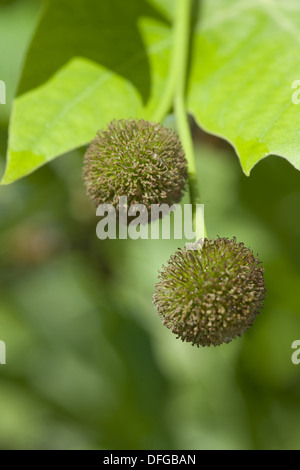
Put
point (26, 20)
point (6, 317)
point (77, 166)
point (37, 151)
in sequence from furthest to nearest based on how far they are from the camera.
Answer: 1. point (6, 317)
2. point (77, 166)
3. point (26, 20)
4. point (37, 151)

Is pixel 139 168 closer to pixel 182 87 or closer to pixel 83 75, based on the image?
pixel 182 87

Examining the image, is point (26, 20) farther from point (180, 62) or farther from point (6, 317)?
point (6, 317)

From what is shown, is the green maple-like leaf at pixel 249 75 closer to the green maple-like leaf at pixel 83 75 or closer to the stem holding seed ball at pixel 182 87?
the stem holding seed ball at pixel 182 87

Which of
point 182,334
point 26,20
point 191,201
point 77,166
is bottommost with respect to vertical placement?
point 182,334

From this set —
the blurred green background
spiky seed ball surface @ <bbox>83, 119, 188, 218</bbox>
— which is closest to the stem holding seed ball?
spiky seed ball surface @ <bbox>83, 119, 188, 218</bbox>

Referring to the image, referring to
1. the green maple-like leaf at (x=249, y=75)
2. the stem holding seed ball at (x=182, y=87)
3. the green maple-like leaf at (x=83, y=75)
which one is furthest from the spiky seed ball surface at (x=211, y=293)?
the green maple-like leaf at (x=83, y=75)

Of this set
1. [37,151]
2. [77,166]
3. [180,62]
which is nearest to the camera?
[37,151]

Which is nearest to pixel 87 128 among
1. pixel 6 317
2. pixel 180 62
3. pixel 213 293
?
pixel 180 62

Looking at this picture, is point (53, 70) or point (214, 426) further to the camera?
point (214, 426)

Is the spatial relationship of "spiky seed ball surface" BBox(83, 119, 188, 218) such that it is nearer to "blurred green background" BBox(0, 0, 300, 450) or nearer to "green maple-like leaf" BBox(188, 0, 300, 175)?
"green maple-like leaf" BBox(188, 0, 300, 175)
